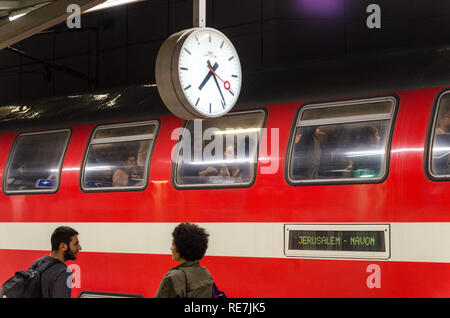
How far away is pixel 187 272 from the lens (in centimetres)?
Result: 418

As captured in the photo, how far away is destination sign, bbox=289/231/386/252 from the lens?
5.73 meters

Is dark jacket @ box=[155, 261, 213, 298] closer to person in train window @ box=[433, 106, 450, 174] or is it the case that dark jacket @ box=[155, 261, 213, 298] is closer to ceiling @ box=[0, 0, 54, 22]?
person in train window @ box=[433, 106, 450, 174]

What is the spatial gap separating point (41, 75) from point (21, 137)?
8648 mm

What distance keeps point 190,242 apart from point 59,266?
131 cm

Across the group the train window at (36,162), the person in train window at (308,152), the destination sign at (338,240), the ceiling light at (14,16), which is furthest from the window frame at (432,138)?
the ceiling light at (14,16)

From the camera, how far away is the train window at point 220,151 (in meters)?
6.62

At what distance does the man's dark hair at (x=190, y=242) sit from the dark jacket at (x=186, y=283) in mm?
61

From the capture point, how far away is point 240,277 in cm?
650

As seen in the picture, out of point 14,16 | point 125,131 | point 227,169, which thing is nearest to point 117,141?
point 125,131

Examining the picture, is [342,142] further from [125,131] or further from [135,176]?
[125,131]

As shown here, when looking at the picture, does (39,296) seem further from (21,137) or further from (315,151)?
(21,137)

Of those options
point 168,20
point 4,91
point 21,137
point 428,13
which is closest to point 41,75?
point 4,91
